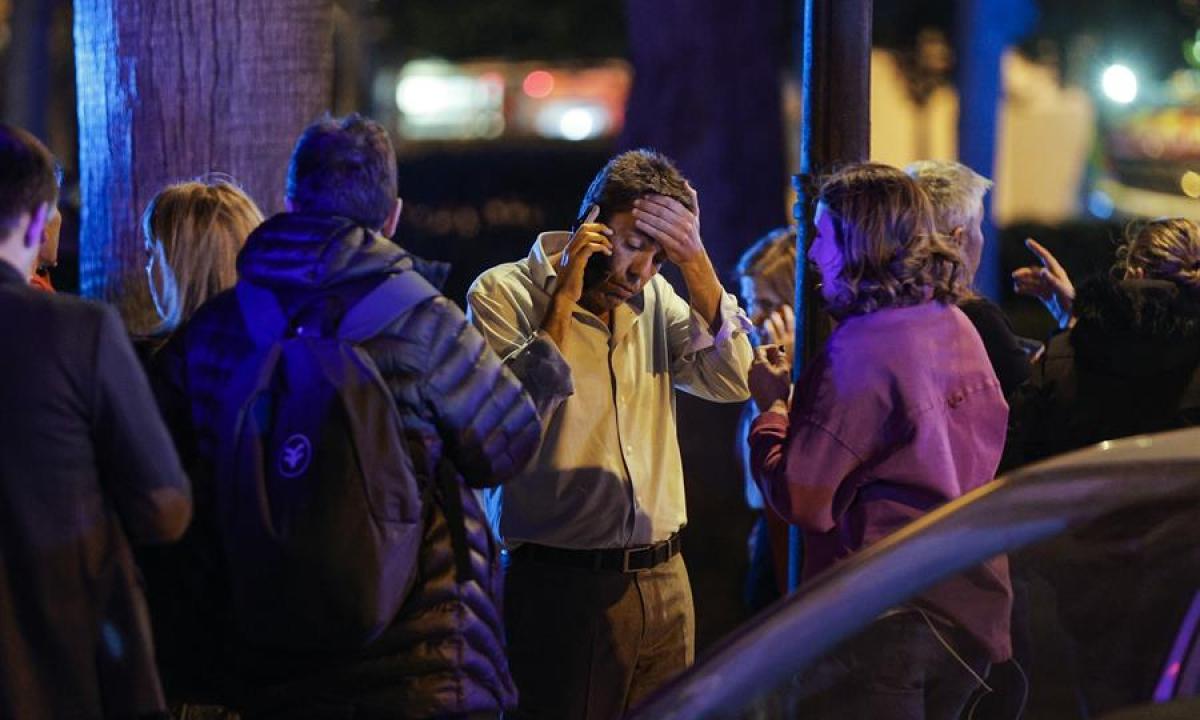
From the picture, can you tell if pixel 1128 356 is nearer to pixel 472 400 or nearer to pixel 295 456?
pixel 472 400

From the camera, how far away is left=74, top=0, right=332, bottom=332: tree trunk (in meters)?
5.28

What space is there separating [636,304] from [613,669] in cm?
89

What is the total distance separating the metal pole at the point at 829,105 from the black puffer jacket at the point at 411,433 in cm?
135

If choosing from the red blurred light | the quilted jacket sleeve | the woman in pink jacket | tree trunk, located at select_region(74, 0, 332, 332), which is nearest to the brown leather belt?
the woman in pink jacket

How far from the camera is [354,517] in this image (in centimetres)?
334

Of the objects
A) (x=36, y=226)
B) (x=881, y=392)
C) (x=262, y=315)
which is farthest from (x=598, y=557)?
(x=36, y=226)

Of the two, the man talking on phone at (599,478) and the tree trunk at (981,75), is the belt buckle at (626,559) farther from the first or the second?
the tree trunk at (981,75)

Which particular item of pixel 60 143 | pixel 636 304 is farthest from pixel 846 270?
pixel 60 143

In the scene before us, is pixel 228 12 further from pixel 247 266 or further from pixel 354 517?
pixel 354 517

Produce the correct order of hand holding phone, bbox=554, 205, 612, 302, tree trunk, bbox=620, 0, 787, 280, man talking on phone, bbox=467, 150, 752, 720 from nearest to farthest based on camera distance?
1. hand holding phone, bbox=554, 205, 612, 302
2. man talking on phone, bbox=467, 150, 752, 720
3. tree trunk, bbox=620, 0, 787, 280

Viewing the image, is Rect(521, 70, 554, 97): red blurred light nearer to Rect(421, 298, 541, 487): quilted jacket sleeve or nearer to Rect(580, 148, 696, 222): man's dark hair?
Rect(580, 148, 696, 222): man's dark hair

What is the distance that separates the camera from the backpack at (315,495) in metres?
3.34

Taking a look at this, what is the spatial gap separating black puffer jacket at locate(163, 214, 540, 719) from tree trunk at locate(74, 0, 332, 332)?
1827 mm

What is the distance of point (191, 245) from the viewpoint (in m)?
4.00
